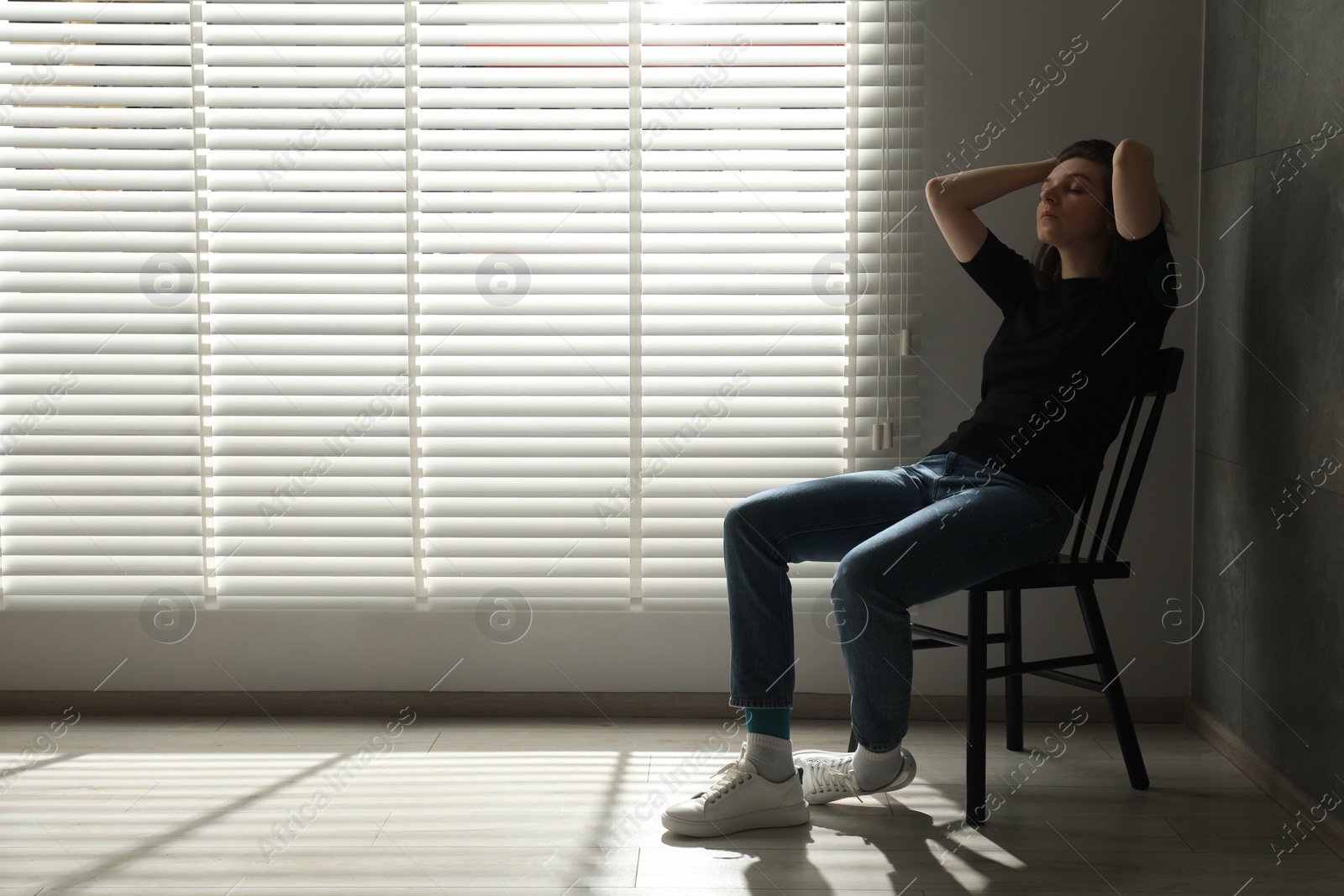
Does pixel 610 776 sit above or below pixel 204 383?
below

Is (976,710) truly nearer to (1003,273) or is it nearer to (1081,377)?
(1081,377)

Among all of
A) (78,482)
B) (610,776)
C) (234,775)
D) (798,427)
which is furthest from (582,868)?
(78,482)

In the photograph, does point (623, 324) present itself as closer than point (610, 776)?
No

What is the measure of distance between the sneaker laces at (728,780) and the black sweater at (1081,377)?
0.70 meters

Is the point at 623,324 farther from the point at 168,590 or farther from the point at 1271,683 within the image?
the point at 1271,683

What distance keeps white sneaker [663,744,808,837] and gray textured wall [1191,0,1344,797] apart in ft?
3.07

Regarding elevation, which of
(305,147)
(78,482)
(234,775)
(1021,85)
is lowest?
(234,775)

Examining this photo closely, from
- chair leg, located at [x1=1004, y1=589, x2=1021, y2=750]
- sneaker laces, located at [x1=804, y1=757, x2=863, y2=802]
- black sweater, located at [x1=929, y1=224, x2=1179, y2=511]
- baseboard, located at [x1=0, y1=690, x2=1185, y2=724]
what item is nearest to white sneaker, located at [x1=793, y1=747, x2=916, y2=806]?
sneaker laces, located at [x1=804, y1=757, x2=863, y2=802]

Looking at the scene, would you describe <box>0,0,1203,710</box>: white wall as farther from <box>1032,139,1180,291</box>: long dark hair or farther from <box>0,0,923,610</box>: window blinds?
<box>1032,139,1180,291</box>: long dark hair

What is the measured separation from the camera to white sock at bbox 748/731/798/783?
6.19 ft

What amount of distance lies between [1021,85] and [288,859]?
7.13 ft

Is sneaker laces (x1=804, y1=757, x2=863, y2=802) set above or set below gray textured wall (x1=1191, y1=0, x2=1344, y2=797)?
below

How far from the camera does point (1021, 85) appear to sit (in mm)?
2363

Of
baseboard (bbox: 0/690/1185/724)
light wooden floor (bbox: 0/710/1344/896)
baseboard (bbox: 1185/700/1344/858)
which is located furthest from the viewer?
baseboard (bbox: 0/690/1185/724)
